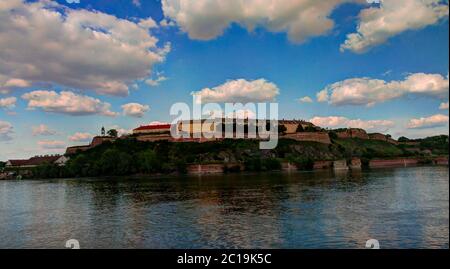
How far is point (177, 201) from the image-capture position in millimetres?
22812

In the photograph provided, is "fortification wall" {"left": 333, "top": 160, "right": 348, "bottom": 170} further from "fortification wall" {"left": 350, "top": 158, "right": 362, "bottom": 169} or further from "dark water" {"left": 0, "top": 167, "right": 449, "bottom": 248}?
"dark water" {"left": 0, "top": 167, "right": 449, "bottom": 248}

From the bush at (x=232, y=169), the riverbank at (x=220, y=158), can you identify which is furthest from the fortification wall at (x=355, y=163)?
the bush at (x=232, y=169)

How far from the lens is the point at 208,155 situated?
72.4 metres

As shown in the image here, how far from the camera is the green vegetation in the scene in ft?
208

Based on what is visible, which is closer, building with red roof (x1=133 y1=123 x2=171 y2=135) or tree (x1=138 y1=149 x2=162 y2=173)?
tree (x1=138 y1=149 x2=162 y2=173)

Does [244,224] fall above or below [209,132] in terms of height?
below

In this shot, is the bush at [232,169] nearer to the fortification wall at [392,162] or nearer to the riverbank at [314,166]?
the riverbank at [314,166]

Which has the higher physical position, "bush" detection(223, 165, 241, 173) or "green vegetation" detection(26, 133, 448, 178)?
"green vegetation" detection(26, 133, 448, 178)

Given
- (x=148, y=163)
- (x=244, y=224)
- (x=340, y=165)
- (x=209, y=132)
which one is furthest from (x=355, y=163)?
(x=244, y=224)

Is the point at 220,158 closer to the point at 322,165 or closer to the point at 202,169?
the point at 202,169

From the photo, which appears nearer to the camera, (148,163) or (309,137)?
(148,163)

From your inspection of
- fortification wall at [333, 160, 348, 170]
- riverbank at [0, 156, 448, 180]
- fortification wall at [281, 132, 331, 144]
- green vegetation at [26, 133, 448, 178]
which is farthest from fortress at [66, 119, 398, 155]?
fortification wall at [333, 160, 348, 170]
